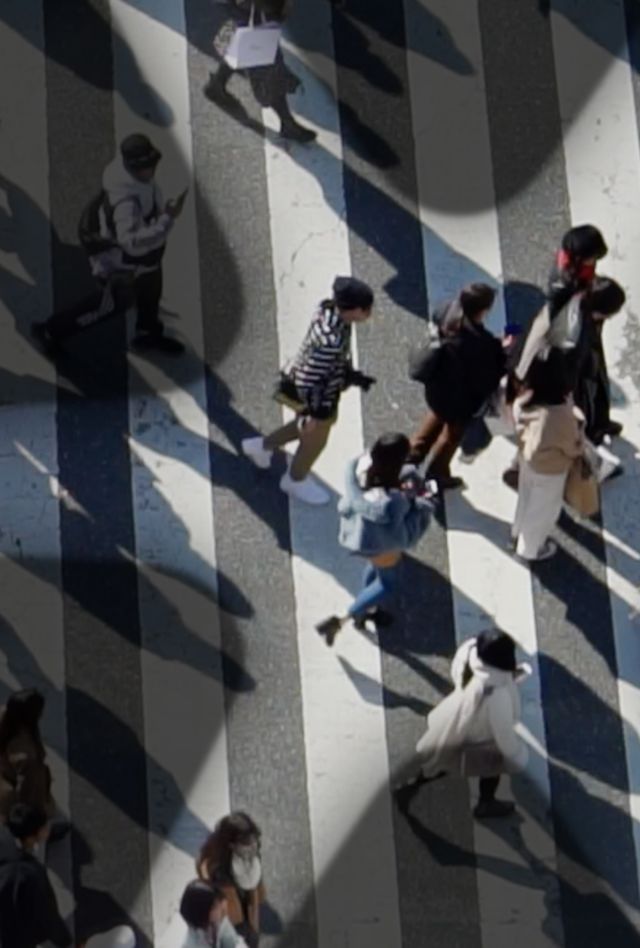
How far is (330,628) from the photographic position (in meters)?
15.5

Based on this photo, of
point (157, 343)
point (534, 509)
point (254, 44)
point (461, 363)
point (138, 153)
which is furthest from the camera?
point (157, 343)

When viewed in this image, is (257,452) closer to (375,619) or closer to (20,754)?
(375,619)

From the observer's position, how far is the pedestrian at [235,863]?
13.6 m

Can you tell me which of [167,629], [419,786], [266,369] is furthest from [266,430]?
[419,786]

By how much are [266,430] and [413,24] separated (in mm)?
2994

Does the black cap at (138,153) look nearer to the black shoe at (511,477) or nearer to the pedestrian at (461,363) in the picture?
the pedestrian at (461,363)

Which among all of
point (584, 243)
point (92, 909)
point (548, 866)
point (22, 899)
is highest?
point (584, 243)

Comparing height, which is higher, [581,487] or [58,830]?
[581,487]

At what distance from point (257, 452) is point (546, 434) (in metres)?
2.15

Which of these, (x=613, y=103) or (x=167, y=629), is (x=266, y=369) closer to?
(x=167, y=629)

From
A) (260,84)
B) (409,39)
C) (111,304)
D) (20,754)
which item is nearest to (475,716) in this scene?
(20,754)

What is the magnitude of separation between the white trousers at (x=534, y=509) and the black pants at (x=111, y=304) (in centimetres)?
250

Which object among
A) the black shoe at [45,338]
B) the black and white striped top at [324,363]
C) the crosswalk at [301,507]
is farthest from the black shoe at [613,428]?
the black shoe at [45,338]

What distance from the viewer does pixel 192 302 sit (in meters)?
16.5
